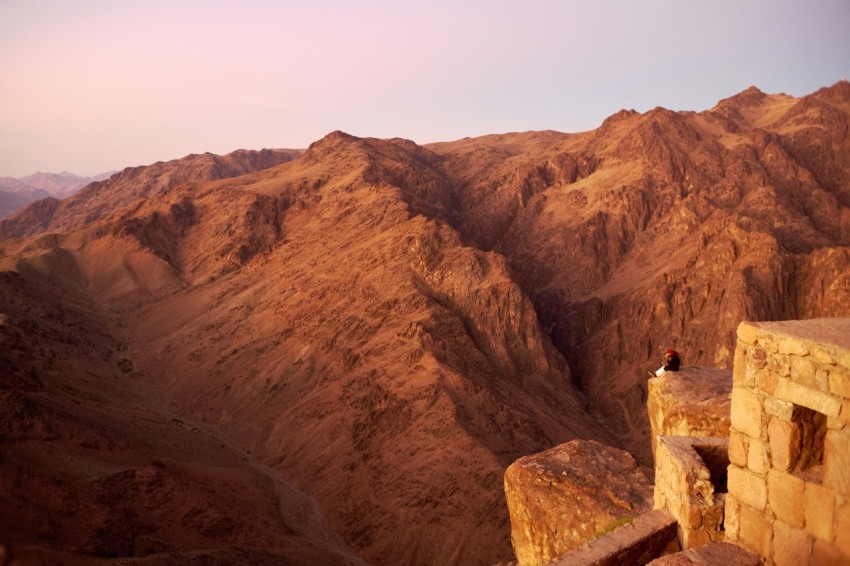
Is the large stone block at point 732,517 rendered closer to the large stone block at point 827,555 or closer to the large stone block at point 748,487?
the large stone block at point 748,487

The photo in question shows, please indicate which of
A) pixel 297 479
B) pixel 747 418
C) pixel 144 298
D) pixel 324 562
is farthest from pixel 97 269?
pixel 747 418

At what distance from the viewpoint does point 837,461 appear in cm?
504

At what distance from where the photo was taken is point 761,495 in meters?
5.77

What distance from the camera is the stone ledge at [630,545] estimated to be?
6680 mm

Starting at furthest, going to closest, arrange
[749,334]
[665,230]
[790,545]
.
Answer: [665,230]
[749,334]
[790,545]

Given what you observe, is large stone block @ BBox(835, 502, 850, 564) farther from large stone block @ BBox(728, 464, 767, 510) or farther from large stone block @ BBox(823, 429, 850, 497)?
large stone block @ BBox(728, 464, 767, 510)

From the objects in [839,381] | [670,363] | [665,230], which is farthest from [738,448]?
[665,230]

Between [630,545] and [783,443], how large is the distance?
2.20 metres

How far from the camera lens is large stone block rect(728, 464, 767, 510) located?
5.76 meters

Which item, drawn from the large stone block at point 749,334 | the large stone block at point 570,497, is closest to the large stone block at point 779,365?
the large stone block at point 749,334

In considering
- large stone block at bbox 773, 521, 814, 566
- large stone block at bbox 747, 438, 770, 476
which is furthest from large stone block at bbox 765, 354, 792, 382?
large stone block at bbox 773, 521, 814, 566

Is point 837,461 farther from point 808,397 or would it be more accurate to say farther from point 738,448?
point 738,448

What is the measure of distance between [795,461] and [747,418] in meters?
0.52

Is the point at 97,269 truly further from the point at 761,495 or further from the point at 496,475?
the point at 761,495
